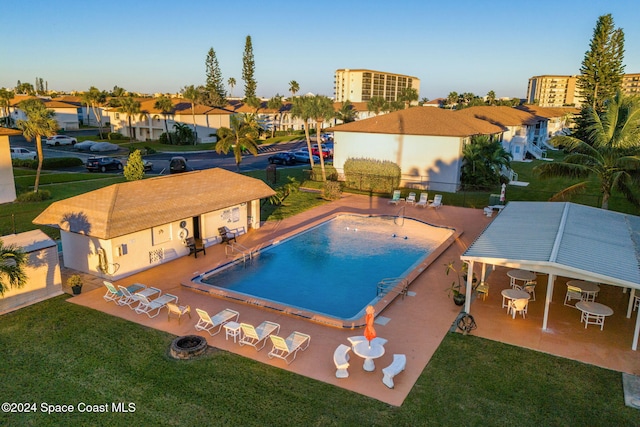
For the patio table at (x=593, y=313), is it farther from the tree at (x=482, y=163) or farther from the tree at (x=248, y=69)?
the tree at (x=248, y=69)

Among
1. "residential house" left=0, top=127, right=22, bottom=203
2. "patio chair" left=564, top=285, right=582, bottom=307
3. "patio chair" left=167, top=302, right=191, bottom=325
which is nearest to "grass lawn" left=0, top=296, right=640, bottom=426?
"patio chair" left=167, top=302, right=191, bottom=325

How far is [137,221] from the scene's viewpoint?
54.2ft

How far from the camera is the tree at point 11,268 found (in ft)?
42.3

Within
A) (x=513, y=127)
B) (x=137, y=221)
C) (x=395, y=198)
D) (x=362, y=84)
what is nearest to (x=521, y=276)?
(x=137, y=221)

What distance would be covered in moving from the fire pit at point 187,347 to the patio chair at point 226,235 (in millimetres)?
8874

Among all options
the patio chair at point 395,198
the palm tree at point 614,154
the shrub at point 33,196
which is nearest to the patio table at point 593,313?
the palm tree at point 614,154

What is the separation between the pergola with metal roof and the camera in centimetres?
1230

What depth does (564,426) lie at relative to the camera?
9.23 meters

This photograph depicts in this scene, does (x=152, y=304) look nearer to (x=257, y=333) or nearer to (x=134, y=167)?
(x=257, y=333)

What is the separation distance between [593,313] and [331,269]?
30.9 feet

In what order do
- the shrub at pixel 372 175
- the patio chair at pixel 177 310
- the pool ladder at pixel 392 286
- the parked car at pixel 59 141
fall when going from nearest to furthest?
1. the patio chair at pixel 177 310
2. the pool ladder at pixel 392 286
3. the shrub at pixel 372 175
4. the parked car at pixel 59 141

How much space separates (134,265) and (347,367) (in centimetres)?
994

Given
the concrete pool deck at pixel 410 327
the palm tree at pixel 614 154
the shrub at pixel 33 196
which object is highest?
the palm tree at pixel 614 154

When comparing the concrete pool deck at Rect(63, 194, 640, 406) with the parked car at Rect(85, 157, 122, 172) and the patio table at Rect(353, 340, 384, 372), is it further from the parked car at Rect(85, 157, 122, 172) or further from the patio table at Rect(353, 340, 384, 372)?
the parked car at Rect(85, 157, 122, 172)
